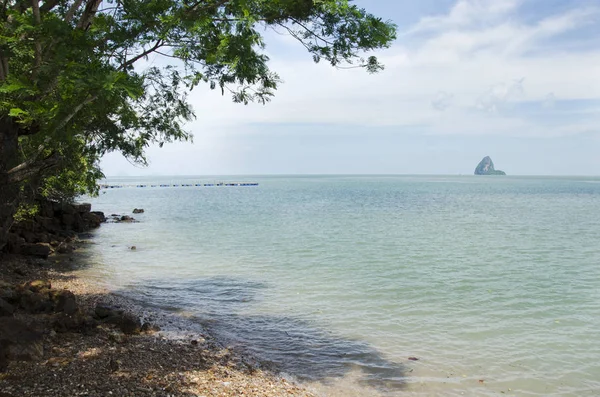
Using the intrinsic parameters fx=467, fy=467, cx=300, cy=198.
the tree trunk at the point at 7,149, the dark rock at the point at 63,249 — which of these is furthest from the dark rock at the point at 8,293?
the dark rock at the point at 63,249

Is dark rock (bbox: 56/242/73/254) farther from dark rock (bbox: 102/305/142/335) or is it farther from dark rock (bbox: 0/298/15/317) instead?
dark rock (bbox: 0/298/15/317)

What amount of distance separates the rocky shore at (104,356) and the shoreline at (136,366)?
1cm

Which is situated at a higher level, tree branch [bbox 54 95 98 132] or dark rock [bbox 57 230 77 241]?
tree branch [bbox 54 95 98 132]

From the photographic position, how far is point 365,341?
11297mm

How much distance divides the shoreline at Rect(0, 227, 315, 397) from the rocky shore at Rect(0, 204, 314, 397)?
0.01m

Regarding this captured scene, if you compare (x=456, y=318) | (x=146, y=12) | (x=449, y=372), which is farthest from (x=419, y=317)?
(x=146, y=12)

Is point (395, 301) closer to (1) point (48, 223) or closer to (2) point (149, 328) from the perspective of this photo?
(2) point (149, 328)

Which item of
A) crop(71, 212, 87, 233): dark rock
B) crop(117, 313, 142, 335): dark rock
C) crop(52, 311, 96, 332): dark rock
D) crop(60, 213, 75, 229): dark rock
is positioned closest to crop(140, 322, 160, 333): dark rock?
crop(117, 313, 142, 335): dark rock

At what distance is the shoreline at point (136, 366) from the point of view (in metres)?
6.92

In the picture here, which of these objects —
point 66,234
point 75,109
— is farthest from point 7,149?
point 66,234

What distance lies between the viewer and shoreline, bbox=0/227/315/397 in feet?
22.7

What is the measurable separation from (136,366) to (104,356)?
730 mm

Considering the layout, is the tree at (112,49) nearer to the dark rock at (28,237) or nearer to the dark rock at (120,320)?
the dark rock at (120,320)

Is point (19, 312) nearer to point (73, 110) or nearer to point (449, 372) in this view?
point (73, 110)
